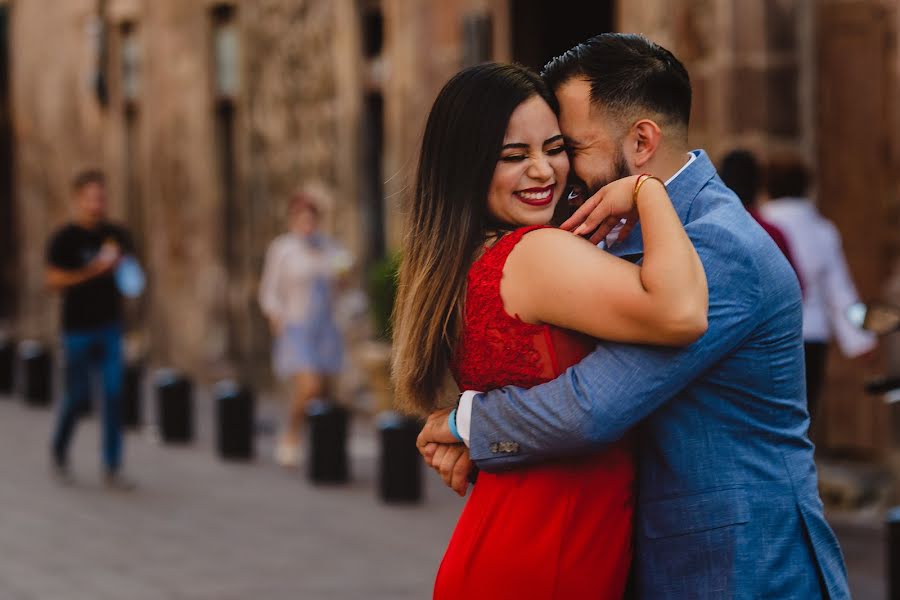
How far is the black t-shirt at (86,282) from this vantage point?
9.68 meters

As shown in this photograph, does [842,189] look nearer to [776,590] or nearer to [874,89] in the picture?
[874,89]

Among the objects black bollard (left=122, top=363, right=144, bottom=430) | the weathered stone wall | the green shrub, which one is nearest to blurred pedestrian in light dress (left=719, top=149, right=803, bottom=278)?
the green shrub

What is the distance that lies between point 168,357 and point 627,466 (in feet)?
53.8

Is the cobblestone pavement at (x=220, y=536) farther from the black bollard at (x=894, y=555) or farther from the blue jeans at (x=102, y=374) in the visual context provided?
the black bollard at (x=894, y=555)

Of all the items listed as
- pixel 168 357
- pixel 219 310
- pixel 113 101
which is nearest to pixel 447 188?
pixel 219 310

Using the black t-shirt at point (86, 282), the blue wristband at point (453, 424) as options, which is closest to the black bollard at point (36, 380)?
the black t-shirt at point (86, 282)

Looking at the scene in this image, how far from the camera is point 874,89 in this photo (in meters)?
8.96

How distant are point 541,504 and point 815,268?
16.7 feet

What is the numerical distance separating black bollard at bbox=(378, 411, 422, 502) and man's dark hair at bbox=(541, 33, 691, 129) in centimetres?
635

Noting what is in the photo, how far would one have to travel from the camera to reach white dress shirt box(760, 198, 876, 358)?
7590mm

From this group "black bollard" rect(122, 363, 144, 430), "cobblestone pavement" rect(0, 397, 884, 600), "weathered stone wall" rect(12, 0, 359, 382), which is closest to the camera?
"cobblestone pavement" rect(0, 397, 884, 600)

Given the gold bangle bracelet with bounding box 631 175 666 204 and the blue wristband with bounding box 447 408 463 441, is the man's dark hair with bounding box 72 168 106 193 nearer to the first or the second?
the blue wristband with bounding box 447 408 463 441

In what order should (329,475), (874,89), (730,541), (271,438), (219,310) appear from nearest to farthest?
1. (730,541)
2. (874,89)
3. (329,475)
4. (271,438)
5. (219,310)

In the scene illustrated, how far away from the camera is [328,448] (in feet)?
32.8
